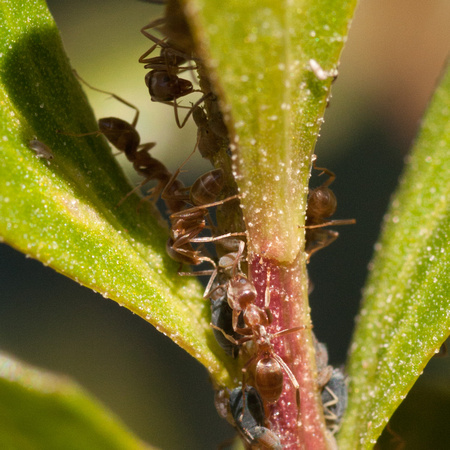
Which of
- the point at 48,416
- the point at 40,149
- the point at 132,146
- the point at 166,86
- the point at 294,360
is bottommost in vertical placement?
the point at 48,416

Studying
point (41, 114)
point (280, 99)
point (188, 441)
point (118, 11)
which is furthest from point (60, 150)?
point (118, 11)

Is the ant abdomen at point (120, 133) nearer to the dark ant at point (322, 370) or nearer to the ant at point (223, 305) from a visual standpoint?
the ant at point (223, 305)

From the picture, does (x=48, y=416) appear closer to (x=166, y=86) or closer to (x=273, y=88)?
(x=273, y=88)

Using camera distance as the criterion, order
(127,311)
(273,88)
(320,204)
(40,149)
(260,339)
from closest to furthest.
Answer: (273,88), (40,149), (260,339), (320,204), (127,311)

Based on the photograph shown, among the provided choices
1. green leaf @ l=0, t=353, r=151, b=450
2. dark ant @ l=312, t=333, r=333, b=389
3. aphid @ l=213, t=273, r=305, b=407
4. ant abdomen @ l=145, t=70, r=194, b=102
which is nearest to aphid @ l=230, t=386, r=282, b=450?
aphid @ l=213, t=273, r=305, b=407

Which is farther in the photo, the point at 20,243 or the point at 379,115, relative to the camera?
the point at 379,115

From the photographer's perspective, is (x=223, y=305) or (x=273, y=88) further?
(x=223, y=305)


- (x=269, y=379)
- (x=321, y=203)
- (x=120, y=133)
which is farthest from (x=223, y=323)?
(x=120, y=133)

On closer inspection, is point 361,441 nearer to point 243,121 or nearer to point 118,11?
point 243,121
